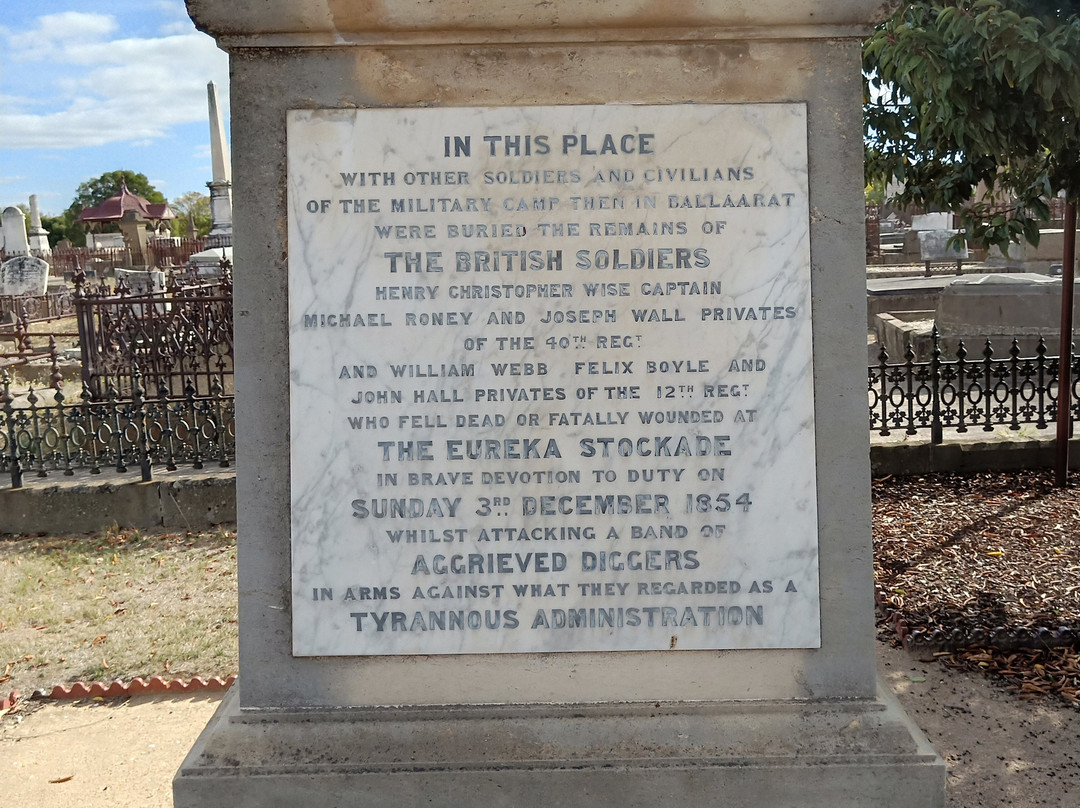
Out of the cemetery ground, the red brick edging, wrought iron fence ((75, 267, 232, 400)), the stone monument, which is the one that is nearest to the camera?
the cemetery ground

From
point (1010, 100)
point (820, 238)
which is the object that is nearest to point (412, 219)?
point (820, 238)

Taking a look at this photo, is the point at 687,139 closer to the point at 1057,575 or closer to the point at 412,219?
the point at 412,219

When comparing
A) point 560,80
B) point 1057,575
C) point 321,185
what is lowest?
point 1057,575

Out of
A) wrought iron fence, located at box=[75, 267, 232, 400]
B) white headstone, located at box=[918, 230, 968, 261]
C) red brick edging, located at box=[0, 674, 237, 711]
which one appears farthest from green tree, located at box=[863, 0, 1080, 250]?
white headstone, located at box=[918, 230, 968, 261]

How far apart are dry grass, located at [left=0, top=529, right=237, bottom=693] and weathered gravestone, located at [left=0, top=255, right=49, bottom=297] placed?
2034 centimetres

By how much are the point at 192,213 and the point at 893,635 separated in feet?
242

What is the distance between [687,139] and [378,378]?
1.12 m

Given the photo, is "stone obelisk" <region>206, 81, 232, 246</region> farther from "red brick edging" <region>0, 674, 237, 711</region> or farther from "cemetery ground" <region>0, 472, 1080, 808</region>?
"red brick edging" <region>0, 674, 237, 711</region>

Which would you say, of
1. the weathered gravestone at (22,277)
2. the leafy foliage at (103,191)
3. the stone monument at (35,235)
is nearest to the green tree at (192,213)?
the leafy foliage at (103,191)

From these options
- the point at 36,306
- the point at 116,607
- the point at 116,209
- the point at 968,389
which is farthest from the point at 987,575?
the point at 116,209

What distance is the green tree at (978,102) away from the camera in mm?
4797

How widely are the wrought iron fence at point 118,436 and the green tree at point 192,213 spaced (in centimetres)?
5448

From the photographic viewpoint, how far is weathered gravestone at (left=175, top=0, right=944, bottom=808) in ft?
9.59

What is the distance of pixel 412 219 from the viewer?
2.94 meters
